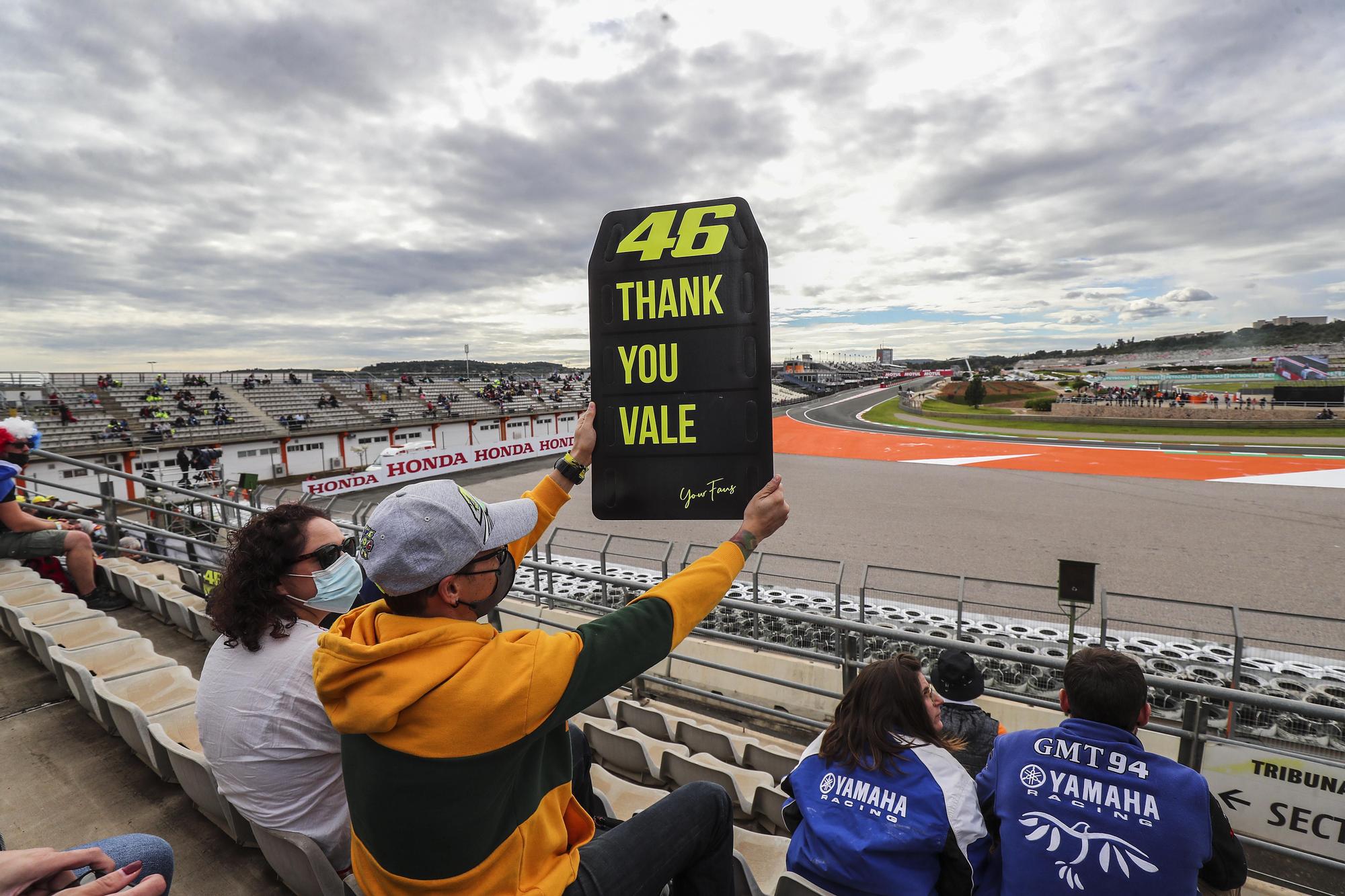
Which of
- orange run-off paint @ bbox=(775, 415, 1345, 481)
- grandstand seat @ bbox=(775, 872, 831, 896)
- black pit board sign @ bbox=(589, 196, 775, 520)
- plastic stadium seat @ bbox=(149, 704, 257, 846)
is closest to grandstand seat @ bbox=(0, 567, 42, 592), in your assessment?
plastic stadium seat @ bbox=(149, 704, 257, 846)

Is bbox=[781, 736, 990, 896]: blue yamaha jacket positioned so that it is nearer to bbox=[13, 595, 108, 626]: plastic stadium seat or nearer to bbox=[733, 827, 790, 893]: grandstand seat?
bbox=[733, 827, 790, 893]: grandstand seat

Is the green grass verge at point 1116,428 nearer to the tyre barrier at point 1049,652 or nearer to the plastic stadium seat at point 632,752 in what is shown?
the tyre barrier at point 1049,652

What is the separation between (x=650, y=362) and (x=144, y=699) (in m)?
3.43

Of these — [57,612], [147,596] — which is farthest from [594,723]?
[147,596]

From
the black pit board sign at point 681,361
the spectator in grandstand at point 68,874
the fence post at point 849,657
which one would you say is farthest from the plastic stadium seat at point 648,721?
the spectator in grandstand at point 68,874

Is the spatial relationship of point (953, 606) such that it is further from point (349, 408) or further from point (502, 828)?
point (349, 408)

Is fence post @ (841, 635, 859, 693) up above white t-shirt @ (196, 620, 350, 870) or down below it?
below

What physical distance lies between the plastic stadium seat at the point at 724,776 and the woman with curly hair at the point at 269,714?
5.12ft

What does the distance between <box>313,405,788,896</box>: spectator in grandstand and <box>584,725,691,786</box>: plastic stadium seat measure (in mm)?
1720

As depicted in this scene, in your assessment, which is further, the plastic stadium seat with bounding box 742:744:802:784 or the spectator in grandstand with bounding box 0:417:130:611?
the spectator in grandstand with bounding box 0:417:130:611

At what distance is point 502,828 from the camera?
140 centimetres

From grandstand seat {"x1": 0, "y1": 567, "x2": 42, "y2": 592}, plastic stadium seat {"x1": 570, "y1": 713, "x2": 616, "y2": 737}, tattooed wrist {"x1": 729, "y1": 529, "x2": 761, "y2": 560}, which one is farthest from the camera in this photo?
grandstand seat {"x1": 0, "y1": 567, "x2": 42, "y2": 592}

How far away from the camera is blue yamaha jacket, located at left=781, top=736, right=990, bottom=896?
1.75m

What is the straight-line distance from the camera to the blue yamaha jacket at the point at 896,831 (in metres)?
1.75
